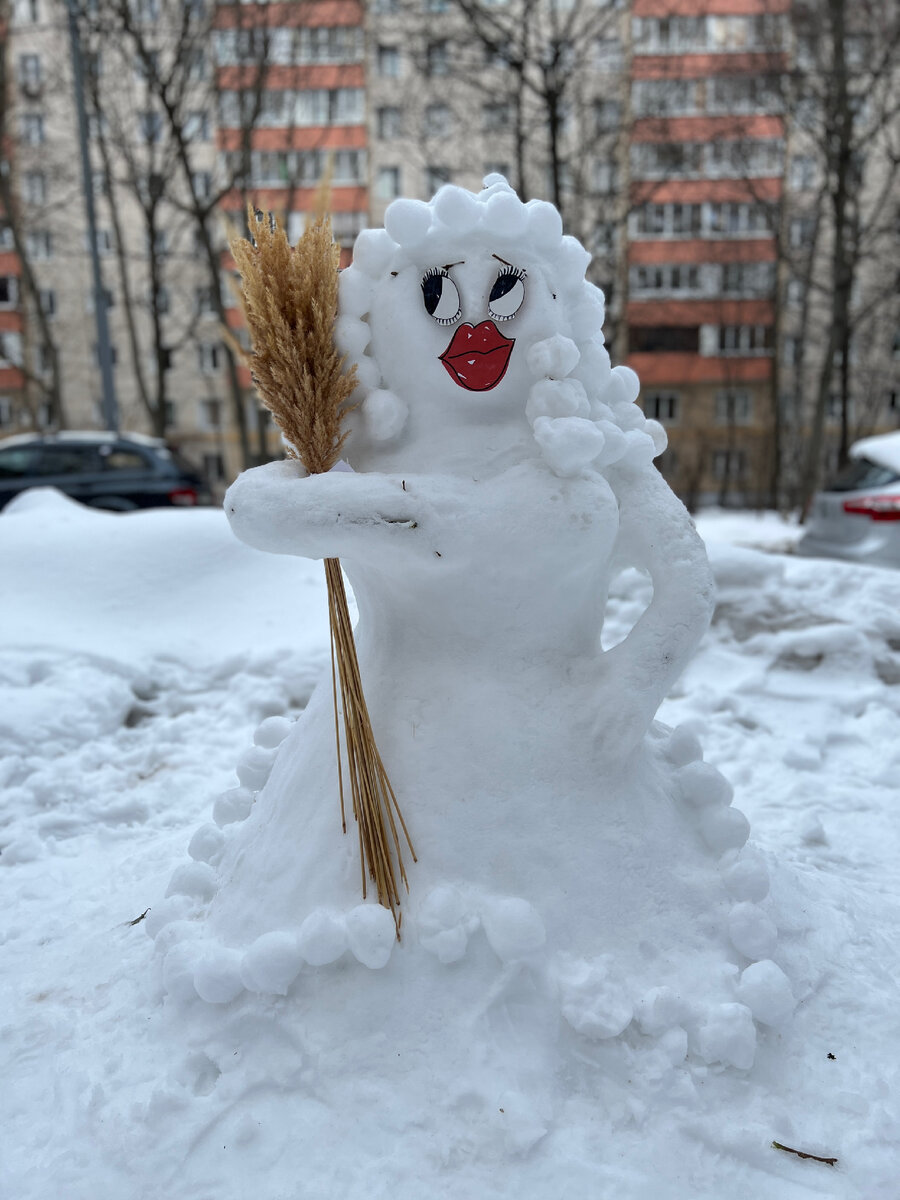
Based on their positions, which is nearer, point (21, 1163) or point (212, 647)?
point (21, 1163)

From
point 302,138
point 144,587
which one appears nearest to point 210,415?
point 302,138

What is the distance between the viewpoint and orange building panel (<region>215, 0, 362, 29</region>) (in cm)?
1157

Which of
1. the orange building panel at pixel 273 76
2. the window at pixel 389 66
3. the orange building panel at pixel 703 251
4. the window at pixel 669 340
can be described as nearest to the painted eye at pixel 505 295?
the orange building panel at pixel 273 76

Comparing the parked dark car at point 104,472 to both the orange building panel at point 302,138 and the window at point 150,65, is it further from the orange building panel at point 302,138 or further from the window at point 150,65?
the orange building panel at point 302,138

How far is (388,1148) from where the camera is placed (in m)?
1.40

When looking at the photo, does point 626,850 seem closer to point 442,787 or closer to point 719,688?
point 442,787

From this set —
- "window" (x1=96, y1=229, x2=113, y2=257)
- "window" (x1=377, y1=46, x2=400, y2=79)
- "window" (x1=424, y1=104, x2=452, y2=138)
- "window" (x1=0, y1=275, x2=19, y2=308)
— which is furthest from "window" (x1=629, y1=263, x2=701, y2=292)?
"window" (x1=0, y1=275, x2=19, y2=308)

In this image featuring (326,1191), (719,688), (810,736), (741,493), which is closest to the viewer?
(326,1191)

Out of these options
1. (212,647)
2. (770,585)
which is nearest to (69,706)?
(212,647)

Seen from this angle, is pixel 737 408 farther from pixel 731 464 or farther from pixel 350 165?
pixel 350 165

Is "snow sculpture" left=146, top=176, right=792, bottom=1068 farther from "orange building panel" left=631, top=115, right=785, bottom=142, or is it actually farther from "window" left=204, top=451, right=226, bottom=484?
"window" left=204, top=451, right=226, bottom=484

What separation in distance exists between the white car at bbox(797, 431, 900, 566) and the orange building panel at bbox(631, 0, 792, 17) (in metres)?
8.51

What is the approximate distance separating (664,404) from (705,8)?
10.7m

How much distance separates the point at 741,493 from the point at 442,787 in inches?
796
